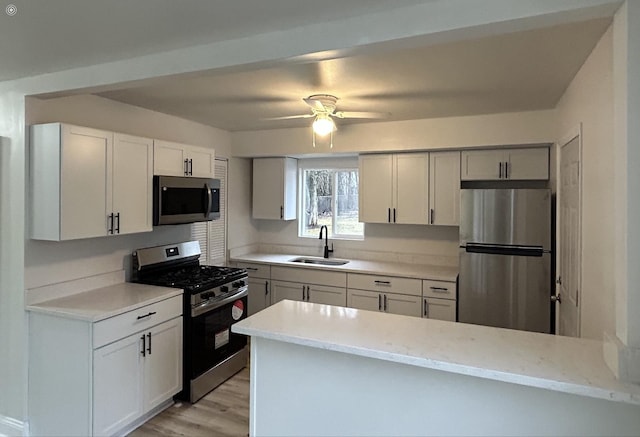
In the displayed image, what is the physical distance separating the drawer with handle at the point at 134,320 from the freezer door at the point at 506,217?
8.16 feet

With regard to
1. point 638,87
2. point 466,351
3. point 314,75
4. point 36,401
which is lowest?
point 36,401

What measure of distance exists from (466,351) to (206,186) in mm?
2842

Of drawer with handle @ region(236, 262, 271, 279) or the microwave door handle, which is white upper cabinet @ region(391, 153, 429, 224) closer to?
drawer with handle @ region(236, 262, 271, 279)

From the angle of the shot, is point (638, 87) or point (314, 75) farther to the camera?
point (314, 75)

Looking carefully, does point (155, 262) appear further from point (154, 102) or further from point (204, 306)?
point (154, 102)

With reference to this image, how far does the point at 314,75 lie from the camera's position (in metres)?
2.55

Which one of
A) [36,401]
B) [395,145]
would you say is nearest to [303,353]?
[36,401]

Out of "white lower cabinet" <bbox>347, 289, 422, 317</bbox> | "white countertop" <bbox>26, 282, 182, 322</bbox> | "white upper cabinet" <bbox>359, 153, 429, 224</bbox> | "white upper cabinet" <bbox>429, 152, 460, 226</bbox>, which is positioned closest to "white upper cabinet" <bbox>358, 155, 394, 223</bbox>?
"white upper cabinet" <bbox>359, 153, 429, 224</bbox>

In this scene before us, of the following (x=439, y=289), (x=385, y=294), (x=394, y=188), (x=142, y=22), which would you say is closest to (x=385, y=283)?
(x=385, y=294)

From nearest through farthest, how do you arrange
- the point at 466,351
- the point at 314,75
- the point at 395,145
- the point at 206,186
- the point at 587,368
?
the point at 587,368 → the point at 466,351 → the point at 314,75 → the point at 206,186 → the point at 395,145

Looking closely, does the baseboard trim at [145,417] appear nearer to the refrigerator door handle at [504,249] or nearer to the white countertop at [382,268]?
the white countertop at [382,268]

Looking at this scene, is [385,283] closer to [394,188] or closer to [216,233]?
[394,188]

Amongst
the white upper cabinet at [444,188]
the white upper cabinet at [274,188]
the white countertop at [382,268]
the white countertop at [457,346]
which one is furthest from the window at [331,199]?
the white countertop at [457,346]

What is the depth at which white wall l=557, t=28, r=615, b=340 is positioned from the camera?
5.91 feet
